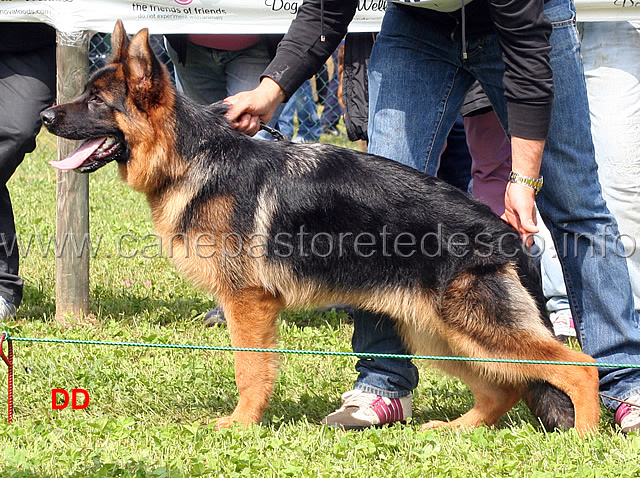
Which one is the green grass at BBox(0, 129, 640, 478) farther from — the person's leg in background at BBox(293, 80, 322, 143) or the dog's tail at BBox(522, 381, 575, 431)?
the person's leg in background at BBox(293, 80, 322, 143)

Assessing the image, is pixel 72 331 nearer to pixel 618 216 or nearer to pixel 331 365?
pixel 331 365

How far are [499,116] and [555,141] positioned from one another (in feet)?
0.96

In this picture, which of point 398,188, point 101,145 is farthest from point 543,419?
point 101,145

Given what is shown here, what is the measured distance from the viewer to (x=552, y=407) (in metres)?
3.13

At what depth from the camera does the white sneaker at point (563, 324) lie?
4.66 meters

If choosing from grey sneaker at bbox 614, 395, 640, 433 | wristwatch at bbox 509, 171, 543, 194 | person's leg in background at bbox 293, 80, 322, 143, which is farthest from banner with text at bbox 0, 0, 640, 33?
person's leg in background at bbox 293, 80, 322, 143

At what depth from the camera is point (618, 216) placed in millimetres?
Result: 4281

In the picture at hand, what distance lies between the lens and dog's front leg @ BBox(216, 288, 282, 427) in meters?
3.27

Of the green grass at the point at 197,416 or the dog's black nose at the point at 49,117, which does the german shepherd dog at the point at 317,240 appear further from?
the green grass at the point at 197,416

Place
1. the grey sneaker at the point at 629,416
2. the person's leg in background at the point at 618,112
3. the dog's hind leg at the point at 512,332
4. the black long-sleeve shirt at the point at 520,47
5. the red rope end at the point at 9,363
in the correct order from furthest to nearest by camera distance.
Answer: the person's leg in background at the point at 618,112
the grey sneaker at the point at 629,416
the dog's hind leg at the point at 512,332
the red rope end at the point at 9,363
the black long-sleeve shirt at the point at 520,47

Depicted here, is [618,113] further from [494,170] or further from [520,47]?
[520,47]

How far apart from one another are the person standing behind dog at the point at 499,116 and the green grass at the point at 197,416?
252 mm

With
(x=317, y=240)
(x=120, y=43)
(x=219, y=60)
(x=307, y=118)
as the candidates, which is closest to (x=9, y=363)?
(x=317, y=240)

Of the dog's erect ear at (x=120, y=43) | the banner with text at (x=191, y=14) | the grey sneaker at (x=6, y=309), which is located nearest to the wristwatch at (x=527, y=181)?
the dog's erect ear at (x=120, y=43)
